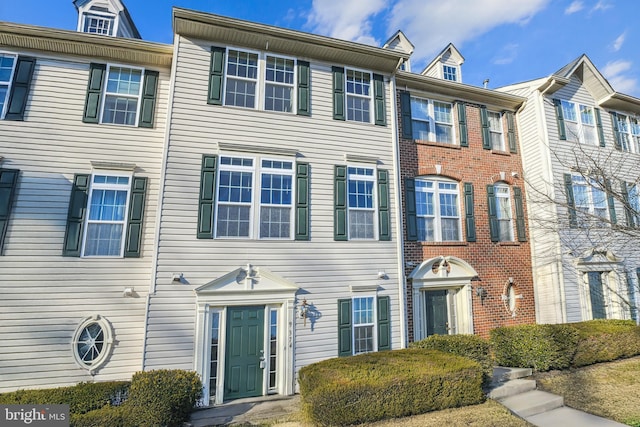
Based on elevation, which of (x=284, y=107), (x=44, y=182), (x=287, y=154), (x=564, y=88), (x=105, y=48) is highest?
(x=564, y=88)

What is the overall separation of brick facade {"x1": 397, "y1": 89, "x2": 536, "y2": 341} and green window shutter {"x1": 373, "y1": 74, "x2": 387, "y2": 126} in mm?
813

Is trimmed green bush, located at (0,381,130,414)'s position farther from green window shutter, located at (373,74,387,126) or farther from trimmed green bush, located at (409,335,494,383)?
green window shutter, located at (373,74,387,126)

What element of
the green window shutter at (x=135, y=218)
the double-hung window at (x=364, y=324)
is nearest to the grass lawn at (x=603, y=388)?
the double-hung window at (x=364, y=324)

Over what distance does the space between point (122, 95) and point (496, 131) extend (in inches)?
460

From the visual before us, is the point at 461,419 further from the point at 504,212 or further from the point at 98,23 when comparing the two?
the point at 98,23

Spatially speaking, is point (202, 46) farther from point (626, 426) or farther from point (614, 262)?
point (614, 262)

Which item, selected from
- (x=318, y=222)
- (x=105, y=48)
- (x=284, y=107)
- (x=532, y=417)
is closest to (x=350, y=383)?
(x=532, y=417)

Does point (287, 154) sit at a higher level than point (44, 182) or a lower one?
higher

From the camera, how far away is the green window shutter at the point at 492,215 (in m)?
10.8

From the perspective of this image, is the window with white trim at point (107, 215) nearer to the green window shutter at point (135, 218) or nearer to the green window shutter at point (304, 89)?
the green window shutter at point (135, 218)

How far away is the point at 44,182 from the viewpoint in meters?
7.54

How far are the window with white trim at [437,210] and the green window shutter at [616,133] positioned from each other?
24.2 ft

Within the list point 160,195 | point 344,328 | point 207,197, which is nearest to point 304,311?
point 344,328

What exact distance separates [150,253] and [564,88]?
48.1 feet
